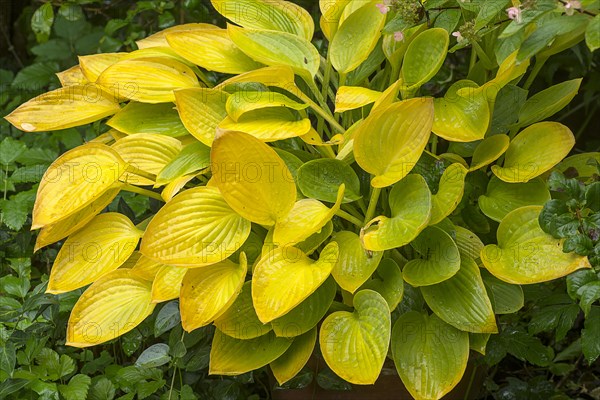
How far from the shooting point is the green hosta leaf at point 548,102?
4.19 feet

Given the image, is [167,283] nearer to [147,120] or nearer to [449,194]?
[147,120]

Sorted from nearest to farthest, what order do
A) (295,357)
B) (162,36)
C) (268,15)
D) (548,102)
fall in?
(295,357) < (548,102) < (268,15) < (162,36)

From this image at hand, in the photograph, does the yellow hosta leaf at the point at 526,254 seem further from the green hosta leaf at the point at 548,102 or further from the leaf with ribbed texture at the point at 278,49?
the leaf with ribbed texture at the point at 278,49

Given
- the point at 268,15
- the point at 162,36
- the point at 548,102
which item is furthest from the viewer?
the point at 162,36

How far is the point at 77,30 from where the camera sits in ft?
7.13

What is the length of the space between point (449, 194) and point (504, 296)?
0.67 ft

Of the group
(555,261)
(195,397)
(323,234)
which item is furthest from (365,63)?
(195,397)

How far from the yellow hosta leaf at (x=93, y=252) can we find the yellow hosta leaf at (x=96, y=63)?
0.30m

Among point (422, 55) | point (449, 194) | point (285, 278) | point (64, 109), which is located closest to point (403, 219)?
point (449, 194)

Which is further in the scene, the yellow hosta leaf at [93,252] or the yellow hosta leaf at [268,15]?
the yellow hosta leaf at [268,15]

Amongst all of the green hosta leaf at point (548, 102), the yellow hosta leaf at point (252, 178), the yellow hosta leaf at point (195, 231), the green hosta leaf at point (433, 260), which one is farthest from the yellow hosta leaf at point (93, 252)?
the green hosta leaf at point (548, 102)

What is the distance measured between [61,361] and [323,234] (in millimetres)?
503

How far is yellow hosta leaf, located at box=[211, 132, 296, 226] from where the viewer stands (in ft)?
3.49

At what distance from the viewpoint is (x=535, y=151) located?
1237mm
